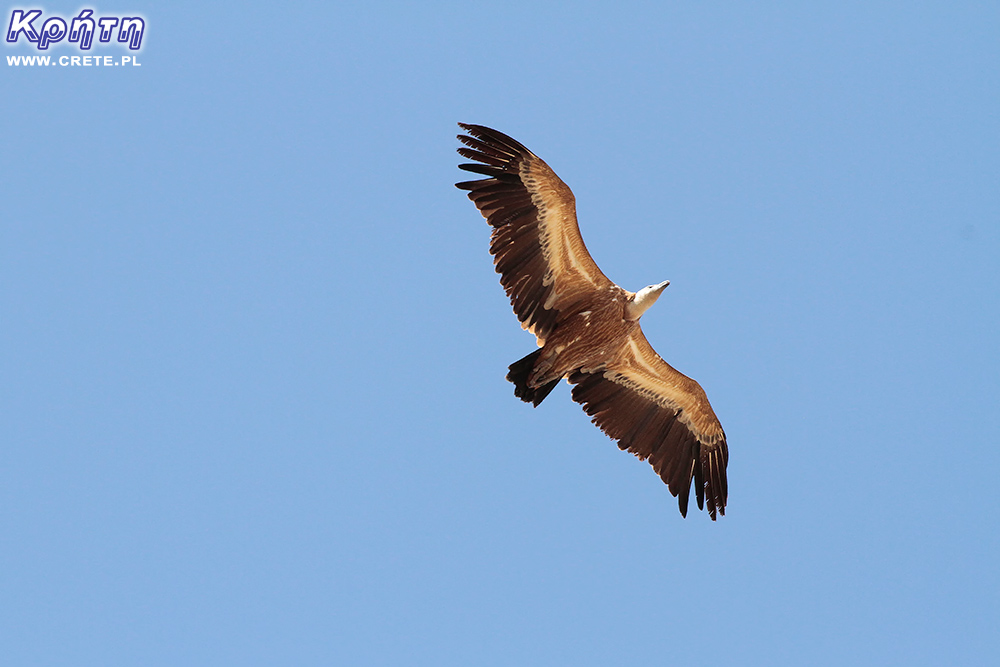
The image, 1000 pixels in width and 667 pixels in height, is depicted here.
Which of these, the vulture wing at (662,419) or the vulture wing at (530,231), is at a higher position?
the vulture wing at (530,231)

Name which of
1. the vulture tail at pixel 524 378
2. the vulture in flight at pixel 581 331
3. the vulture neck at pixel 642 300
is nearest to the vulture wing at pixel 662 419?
the vulture in flight at pixel 581 331

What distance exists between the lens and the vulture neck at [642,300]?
703 inches

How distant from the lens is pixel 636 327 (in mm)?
18516

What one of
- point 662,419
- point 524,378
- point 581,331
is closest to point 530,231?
point 581,331

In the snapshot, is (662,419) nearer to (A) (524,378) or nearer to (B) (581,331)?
(B) (581,331)

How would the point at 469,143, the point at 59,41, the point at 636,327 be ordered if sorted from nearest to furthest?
the point at 469,143 → the point at 636,327 → the point at 59,41

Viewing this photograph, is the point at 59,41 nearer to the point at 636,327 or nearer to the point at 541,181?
the point at 541,181

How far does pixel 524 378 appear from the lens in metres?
17.9

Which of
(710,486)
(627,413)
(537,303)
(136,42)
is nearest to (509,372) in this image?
(537,303)

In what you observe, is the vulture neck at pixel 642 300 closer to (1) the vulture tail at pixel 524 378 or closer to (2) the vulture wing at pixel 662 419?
(2) the vulture wing at pixel 662 419

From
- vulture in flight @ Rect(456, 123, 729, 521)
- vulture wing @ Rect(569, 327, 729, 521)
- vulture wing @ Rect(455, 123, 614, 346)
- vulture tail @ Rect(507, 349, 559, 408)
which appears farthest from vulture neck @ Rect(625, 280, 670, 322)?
vulture tail @ Rect(507, 349, 559, 408)

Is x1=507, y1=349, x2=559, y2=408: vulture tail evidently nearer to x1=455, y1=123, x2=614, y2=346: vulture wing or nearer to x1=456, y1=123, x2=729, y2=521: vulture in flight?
x1=456, y1=123, x2=729, y2=521: vulture in flight

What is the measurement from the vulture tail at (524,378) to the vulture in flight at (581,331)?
15 millimetres

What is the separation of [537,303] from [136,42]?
410 inches
